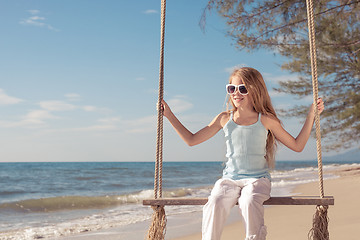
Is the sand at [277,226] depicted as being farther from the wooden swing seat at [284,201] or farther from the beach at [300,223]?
the wooden swing seat at [284,201]

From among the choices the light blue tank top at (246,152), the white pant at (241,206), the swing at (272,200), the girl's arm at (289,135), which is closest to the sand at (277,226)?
the swing at (272,200)

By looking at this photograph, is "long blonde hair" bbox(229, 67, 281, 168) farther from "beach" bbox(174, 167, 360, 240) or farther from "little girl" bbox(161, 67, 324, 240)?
"beach" bbox(174, 167, 360, 240)

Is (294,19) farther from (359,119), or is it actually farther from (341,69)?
(359,119)

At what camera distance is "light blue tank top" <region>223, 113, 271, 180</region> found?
239cm

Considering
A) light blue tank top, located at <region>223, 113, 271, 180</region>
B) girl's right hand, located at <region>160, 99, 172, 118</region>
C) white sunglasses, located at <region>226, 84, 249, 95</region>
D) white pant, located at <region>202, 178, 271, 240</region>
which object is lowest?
white pant, located at <region>202, 178, 271, 240</region>

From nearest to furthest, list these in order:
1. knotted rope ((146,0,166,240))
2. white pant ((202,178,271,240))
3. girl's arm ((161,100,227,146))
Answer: white pant ((202,178,271,240)), knotted rope ((146,0,166,240)), girl's arm ((161,100,227,146))

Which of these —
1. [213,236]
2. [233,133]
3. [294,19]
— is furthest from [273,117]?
[294,19]

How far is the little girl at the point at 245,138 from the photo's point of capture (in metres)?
2.22

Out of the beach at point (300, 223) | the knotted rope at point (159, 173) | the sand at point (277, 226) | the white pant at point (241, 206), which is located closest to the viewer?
the white pant at point (241, 206)

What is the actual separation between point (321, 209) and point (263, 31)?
15.6 feet

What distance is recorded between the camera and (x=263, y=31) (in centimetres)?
663

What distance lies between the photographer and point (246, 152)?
2.42 meters

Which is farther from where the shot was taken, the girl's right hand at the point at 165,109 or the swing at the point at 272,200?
Answer: the girl's right hand at the point at 165,109

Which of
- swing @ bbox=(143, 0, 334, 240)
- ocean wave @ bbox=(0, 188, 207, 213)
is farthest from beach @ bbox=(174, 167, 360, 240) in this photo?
ocean wave @ bbox=(0, 188, 207, 213)
